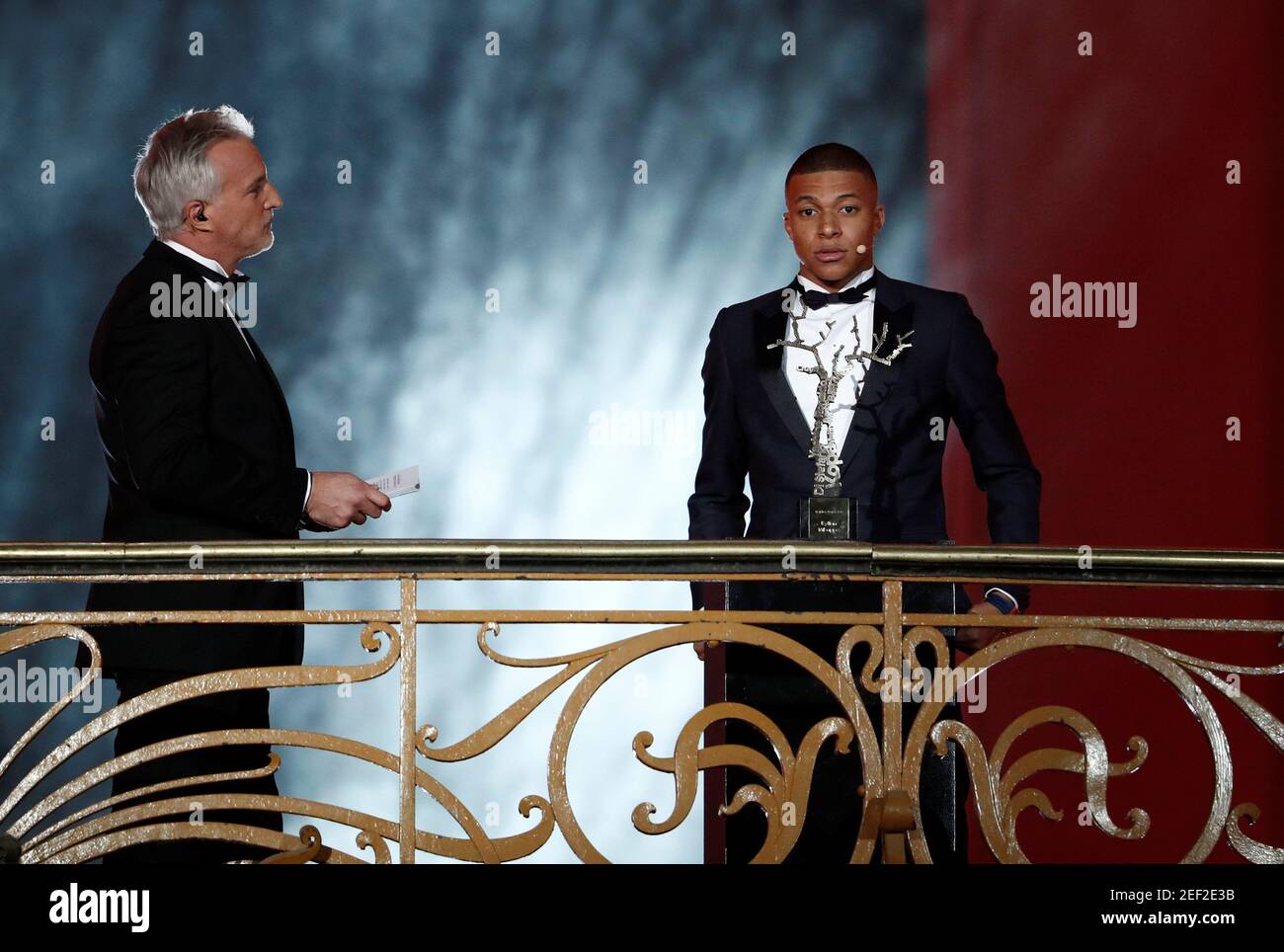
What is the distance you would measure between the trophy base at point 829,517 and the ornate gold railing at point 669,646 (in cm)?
17

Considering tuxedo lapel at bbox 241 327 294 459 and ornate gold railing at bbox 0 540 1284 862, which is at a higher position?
tuxedo lapel at bbox 241 327 294 459

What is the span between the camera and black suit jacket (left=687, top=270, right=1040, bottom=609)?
3.64 m

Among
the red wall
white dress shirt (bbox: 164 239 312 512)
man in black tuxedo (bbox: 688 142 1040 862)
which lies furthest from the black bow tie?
the red wall

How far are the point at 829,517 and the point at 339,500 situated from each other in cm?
108

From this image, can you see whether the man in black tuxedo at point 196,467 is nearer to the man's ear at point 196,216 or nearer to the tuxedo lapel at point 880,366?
the man's ear at point 196,216

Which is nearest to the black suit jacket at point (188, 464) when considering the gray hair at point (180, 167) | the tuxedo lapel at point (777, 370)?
the gray hair at point (180, 167)

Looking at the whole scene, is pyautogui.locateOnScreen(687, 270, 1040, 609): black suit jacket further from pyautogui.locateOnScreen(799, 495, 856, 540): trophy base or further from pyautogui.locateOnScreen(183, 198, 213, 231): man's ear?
pyautogui.locateOnScreen(183, 198, 213, 231): man's ear

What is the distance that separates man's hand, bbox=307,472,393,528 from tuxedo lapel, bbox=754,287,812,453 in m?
0.94

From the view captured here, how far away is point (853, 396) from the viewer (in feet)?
12.2

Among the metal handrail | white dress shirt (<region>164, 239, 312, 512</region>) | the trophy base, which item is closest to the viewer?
the metal handrail

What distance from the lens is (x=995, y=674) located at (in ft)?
17.4

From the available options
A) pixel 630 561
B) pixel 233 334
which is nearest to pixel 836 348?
pixel 630 561

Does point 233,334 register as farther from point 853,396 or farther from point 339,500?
point 853,396
